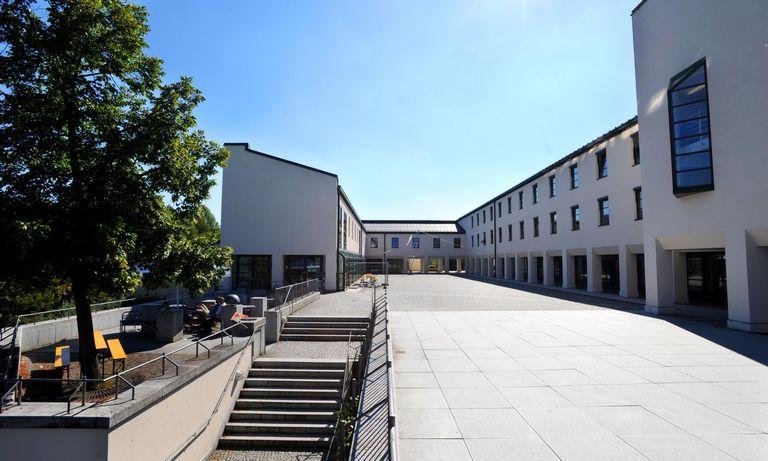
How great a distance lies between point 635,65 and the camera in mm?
17609

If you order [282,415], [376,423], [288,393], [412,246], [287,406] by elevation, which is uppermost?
[412,246]

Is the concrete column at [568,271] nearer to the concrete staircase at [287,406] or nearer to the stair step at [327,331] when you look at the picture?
the stair step at [327,331]

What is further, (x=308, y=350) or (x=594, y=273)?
(x=594, y=273)

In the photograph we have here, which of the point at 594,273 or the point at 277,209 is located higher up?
the point at 277,209

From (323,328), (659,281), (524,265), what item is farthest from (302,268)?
(524,265)

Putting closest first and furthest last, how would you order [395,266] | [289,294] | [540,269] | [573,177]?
[289,294] → [573,177] → [540,269] → [395,266]

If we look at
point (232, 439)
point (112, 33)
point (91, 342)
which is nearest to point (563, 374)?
point (232, 439)

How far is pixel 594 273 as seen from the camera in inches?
976

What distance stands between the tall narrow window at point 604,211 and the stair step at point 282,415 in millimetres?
21651

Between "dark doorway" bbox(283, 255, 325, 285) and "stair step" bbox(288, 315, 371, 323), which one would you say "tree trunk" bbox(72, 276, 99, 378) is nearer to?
"stair step" bbox(288, 315, 371, 323)

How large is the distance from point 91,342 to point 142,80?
6005 millimetres

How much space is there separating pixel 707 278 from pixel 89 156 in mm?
26757

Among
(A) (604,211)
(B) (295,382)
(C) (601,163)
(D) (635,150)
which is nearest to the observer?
(B) (295,382)

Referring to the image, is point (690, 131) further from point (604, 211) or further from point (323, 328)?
point (323, 328)
